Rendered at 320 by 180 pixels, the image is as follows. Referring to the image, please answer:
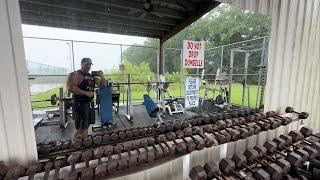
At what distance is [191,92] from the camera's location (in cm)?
368

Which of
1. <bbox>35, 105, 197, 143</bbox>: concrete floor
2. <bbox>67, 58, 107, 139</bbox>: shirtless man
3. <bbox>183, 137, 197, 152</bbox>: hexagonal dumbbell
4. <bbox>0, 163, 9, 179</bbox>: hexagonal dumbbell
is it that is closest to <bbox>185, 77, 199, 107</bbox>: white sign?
<bbox>35, 105, 197, 143</bbox>: concrete floor

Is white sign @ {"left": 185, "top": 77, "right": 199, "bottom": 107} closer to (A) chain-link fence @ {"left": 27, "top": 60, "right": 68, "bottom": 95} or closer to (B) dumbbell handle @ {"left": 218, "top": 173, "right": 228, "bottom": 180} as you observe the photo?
(A) chain-link fence @ {"left": 27, "top": 60, "right": 68, "bottom": 95}

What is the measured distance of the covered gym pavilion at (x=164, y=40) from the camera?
1.02m

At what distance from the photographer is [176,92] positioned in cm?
561

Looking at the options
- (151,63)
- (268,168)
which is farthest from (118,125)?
(268,168)

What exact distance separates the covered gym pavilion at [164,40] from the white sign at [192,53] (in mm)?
468

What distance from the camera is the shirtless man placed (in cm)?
248

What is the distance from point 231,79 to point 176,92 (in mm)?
1716

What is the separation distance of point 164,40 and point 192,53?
52.4 inches

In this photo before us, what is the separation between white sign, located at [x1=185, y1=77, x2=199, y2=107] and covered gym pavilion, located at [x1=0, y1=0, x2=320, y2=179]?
3.69 ft

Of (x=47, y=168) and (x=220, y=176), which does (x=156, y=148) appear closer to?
(x=220, y=176)

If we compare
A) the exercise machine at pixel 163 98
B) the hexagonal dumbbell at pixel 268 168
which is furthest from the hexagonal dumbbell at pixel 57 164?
the exercise machine at pixel 163 98

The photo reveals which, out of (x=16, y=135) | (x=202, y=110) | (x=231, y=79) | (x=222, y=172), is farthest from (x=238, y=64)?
(x=16, y=135)

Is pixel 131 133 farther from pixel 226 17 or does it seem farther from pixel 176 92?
pixel 226 17
